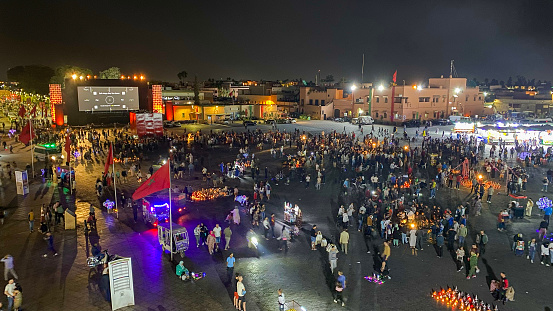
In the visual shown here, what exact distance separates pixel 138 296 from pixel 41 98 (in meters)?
91.3

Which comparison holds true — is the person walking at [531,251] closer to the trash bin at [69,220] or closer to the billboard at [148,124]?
the trash bin at [69,220]

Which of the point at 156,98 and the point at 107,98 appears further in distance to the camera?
the point at 156,98

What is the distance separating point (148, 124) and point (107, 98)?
20.5 meters

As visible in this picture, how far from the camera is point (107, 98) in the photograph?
199 ft

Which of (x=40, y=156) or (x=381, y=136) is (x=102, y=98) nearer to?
(x=40, y=156)

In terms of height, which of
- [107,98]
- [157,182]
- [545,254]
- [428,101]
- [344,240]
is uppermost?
[107,98]

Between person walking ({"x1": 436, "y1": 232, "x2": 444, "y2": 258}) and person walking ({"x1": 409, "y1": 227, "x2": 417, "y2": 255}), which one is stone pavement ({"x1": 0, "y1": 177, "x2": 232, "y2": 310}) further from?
person walking ({"x1": 436, "y1": 232, "x2": 444, "y2": 258})

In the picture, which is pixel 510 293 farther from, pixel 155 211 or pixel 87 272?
pixel 155 211

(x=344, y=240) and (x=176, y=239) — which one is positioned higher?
(x=176, y=239)

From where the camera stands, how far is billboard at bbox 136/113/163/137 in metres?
44.1

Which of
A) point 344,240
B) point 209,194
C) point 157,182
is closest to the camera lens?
point 157,182

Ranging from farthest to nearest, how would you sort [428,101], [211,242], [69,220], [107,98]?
1. [428,101]
2. [107,98]
3. [69,220]
4. [211,242]

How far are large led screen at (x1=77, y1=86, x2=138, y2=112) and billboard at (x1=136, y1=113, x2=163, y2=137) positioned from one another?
65.2ft

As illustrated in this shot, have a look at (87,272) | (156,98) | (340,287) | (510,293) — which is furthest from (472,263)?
(156,98)
